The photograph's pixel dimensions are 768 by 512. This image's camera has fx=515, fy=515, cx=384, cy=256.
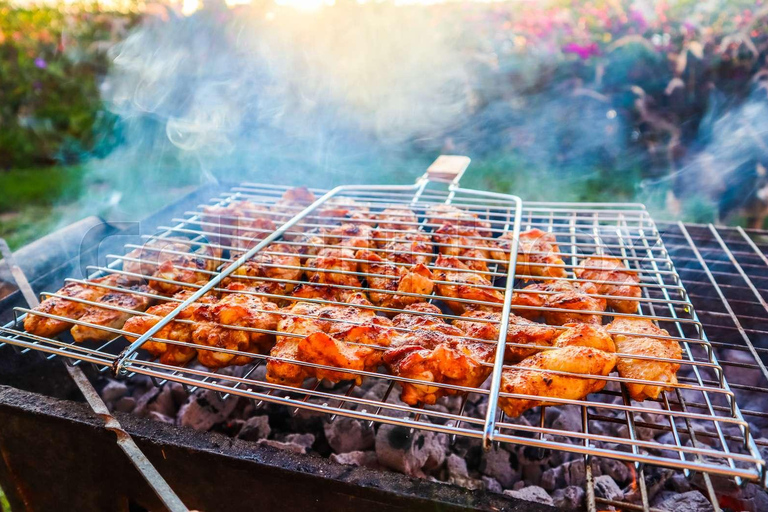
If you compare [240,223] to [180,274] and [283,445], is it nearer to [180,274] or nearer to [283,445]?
[180,274]

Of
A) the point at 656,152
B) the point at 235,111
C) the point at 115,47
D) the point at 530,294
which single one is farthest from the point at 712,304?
the point at 115,47

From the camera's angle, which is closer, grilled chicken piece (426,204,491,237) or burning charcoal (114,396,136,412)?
burning charcoal (114,396,136,412)

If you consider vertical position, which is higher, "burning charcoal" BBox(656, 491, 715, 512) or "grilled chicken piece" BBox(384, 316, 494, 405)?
"grilled chicken piece" BBox(384, 316, 494, 405)

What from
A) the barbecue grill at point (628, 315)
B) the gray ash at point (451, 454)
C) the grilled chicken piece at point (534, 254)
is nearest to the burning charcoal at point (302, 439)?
the gray ash at point (451, 454)

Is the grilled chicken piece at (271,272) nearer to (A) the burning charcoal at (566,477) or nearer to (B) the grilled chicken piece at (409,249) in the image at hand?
(B) the grilled chicken piece at (409,249)

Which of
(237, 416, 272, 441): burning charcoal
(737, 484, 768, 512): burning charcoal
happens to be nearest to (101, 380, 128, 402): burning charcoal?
(237, 416, 272, 441): burning charcoal

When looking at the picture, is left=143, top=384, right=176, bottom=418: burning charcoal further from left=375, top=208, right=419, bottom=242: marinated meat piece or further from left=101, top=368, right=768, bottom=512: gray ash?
left=375, top=208, right=419, bottom=242: marinated meat piece

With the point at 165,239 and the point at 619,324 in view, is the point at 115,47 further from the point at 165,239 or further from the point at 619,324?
the point at 619,324

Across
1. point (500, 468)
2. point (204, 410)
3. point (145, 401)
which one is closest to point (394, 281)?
point (500, 468)
